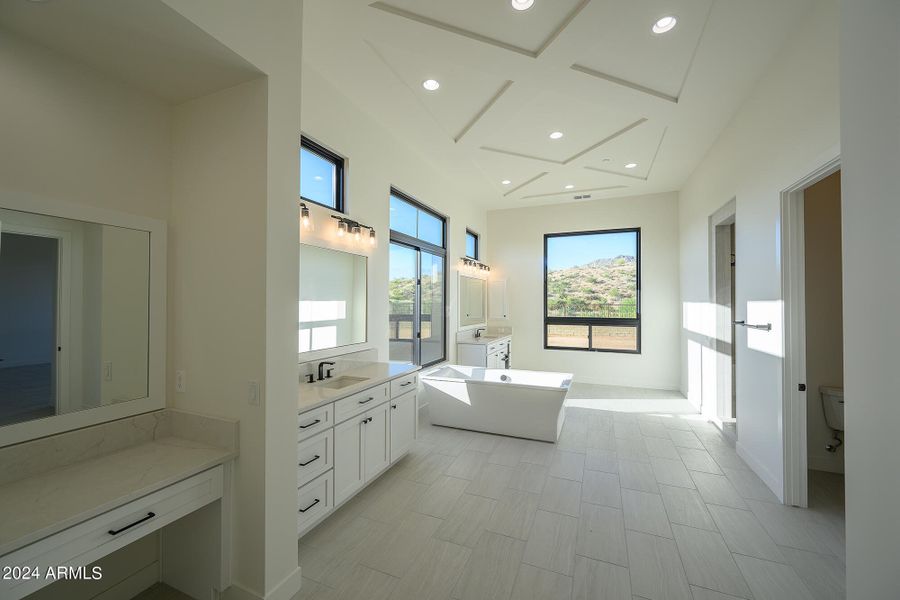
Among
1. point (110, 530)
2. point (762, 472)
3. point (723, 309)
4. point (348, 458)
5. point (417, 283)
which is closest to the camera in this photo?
point (110, 530)

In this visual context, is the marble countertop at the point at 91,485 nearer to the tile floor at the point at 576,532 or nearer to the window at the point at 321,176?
the tile floor at the point at 576,532

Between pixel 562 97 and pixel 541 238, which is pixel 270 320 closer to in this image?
pixel 562 97

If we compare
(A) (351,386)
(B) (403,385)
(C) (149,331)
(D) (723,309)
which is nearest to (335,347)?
(B) (403,385)

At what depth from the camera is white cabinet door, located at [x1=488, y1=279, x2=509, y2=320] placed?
7113mm

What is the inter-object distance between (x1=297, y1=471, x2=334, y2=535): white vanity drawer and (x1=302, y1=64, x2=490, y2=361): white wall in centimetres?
123

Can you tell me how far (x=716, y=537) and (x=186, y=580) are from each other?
9.87 ft

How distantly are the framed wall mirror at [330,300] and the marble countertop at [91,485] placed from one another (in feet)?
3.60

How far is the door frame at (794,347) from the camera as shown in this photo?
8.24ft

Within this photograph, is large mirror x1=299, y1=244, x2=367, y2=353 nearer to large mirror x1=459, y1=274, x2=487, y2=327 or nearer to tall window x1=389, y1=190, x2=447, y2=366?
tall window x1=389, y1=190, x2=447, y2=366

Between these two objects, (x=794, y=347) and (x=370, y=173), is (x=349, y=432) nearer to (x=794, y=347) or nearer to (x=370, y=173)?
(x=370, y=173)

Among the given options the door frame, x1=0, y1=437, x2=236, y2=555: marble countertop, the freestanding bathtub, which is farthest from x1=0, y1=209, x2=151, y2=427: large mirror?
the door frame

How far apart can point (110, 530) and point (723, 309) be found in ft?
17.5

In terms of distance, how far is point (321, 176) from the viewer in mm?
3221

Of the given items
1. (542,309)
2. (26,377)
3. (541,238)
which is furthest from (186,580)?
(541,238)
